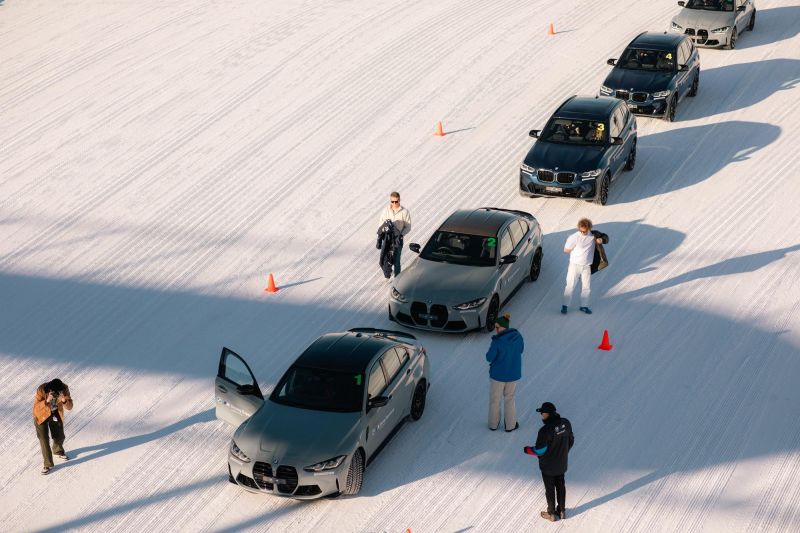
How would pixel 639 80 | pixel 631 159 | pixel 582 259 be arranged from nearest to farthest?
pixel 582 259, pixel 631 159, pixel 639 80

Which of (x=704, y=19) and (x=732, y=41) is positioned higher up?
(x=704, y=19)

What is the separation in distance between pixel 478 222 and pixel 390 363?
4845 mm

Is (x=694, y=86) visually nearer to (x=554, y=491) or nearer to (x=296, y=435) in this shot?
(x=554, y=491)

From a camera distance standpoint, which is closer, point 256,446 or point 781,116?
point 256,446

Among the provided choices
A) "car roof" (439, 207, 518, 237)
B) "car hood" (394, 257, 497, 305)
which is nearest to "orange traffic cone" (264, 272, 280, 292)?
"car hood" (394, 257, 497, 305)

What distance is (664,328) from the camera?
1830 centimetres

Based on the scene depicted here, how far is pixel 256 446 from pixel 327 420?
94 cm

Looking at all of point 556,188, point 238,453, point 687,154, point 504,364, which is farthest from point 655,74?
point 238,453

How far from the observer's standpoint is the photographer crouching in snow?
1956cm

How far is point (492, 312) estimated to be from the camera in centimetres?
1808

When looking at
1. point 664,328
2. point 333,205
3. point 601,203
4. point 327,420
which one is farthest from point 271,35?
point 327,420

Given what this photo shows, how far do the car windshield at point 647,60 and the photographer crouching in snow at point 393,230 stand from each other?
987 cm

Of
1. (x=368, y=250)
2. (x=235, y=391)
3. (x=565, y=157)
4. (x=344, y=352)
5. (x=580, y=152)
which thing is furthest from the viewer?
(x=580, y=152)

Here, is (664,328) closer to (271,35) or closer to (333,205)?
(333,205)
